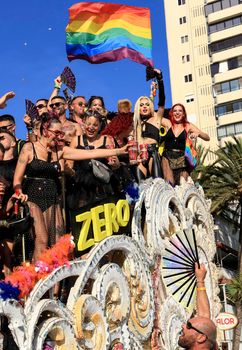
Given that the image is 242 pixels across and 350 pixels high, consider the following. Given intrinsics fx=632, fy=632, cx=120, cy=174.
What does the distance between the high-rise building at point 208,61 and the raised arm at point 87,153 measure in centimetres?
4410

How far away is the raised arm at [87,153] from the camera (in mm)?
7258

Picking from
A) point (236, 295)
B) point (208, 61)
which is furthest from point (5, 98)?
point (208, 61)

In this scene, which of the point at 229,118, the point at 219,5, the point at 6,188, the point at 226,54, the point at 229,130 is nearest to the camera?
the point at 6,188

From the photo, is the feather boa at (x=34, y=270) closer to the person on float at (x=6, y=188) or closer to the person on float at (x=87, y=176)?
the person on float at (x=6, y=188)

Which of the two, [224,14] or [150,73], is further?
[224,14]

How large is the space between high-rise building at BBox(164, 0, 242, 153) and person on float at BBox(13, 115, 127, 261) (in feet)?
146

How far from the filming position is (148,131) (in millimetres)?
9547

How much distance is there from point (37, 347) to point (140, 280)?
2580mm

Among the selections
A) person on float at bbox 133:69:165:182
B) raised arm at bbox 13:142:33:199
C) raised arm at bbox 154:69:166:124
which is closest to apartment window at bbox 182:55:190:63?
raised arm at bbox 154:69:166:124

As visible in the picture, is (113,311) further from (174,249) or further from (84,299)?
(174,249)

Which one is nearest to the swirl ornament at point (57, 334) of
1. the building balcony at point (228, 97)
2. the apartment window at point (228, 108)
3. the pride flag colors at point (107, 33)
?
the pride flag colors at point (107, 33)

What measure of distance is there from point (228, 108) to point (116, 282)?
45812 millimetres

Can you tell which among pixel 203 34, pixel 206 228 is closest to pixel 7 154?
pixel 206 228

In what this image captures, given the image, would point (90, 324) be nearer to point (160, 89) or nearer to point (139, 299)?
point (139, 299)
